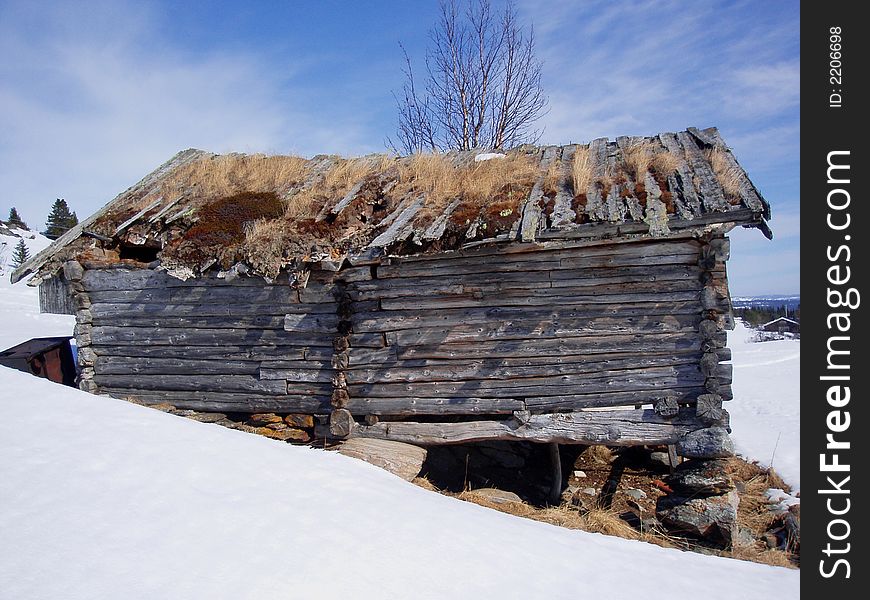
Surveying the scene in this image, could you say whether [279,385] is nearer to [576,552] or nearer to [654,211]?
[576,552]

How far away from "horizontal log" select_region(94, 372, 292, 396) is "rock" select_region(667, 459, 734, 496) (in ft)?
15.7

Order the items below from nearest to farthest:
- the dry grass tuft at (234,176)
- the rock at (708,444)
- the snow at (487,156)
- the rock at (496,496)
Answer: the rock at (708,444) → the rock at (496,496) → the dry grass tuft at (234,176) → the snow at (487,156)

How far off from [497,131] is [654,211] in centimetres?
1487

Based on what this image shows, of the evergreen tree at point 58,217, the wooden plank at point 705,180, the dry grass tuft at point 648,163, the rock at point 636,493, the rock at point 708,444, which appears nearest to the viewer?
the wooden plank at point 705,180

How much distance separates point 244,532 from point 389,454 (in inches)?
145

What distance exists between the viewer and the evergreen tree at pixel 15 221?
4497cm

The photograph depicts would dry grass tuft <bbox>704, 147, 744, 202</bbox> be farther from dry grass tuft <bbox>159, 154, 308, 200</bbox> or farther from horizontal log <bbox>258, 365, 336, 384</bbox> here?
dry grass tuft <bbox>159, 154, 308, 200</bbox>

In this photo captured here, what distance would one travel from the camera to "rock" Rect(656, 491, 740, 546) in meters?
6.47

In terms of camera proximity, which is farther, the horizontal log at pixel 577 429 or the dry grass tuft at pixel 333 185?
the dry grass tuft at pixel 333 185

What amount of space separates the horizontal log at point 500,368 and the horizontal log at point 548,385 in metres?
0.07

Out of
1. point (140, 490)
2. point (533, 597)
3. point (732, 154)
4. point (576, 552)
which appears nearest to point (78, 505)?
point (140, 490)

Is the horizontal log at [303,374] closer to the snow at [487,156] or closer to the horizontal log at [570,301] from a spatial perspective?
the horizontal log at [570,301]

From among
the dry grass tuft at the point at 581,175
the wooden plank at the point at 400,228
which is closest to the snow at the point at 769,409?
the dry grass tuft at the point at 581,175

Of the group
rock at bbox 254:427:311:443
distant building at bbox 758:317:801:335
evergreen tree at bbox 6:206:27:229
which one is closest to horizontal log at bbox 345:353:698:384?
rock at bbox 254:427:311:443
